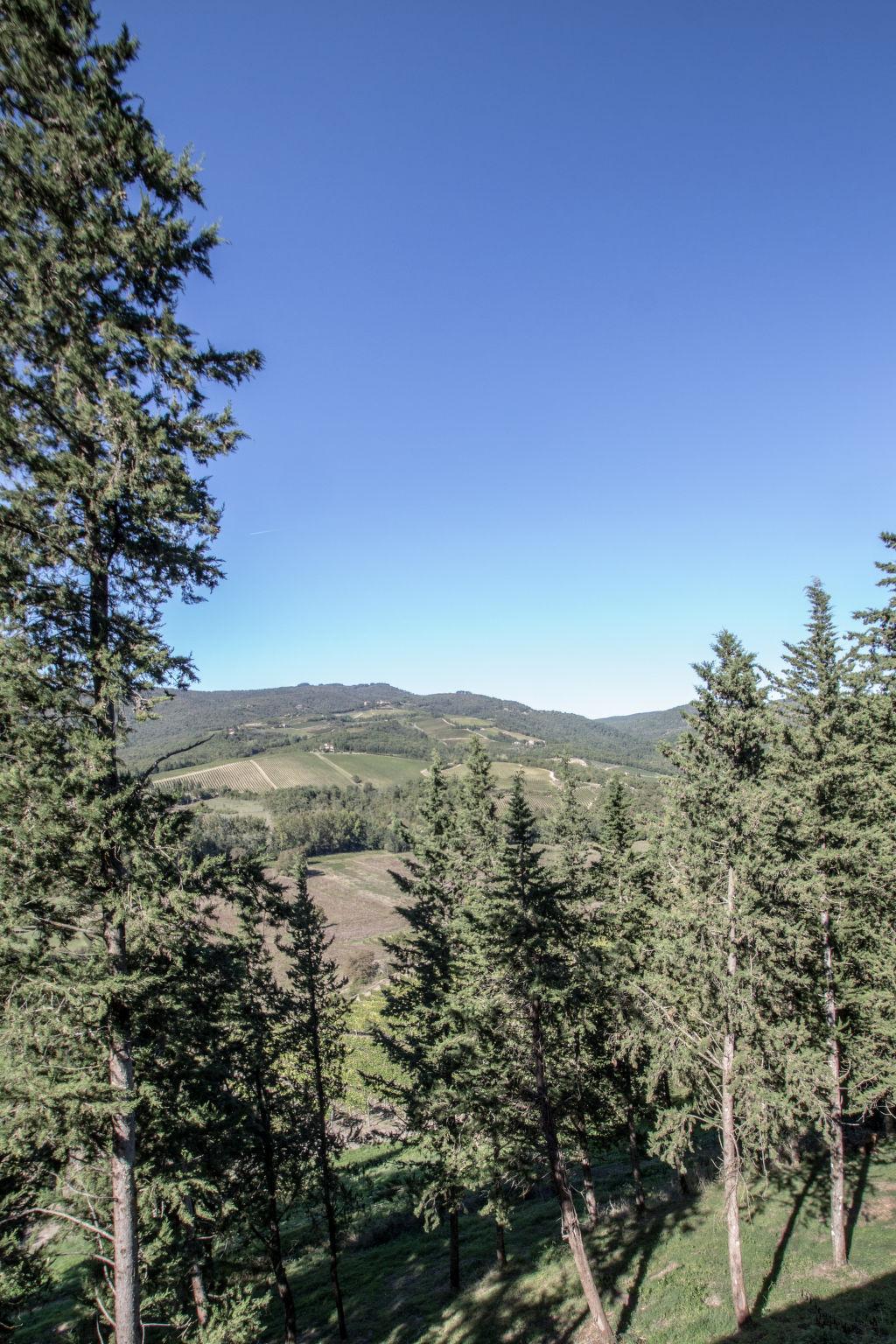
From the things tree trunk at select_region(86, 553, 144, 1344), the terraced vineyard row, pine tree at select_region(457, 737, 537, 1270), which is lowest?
the terraced vineyard row

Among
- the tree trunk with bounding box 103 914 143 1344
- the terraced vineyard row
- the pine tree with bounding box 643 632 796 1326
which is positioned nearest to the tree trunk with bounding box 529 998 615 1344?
the pine tree with bounding box 643 632 796 1326

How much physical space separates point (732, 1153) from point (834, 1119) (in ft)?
10.1

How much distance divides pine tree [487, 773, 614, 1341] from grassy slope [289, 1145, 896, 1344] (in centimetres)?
215

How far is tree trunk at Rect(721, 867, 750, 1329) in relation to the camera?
12.7 metres

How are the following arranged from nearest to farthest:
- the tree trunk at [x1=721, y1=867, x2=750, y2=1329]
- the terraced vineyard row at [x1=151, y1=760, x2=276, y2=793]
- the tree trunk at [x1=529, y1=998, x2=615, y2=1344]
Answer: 1. the tree trunk at [x1=721, y1=867, x2=750, y2=1329]
2. the tree trunk at [x1=529, y1=998, x2=615, y2=1344]
3. the terraced vineyard row at [x1=151, y1=760, x2=276, y2=793]

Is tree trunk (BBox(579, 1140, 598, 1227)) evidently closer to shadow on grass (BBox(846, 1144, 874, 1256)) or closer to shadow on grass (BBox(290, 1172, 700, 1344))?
shadow on grass (BBox(290, 1172, 700, 1344))

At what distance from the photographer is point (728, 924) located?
13.0 m

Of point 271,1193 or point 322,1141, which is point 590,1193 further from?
point 271,1193

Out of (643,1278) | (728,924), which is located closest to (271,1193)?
(643,1278)

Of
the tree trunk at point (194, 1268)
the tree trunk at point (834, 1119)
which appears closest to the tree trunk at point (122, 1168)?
the tree trunk at point (194, 1268)

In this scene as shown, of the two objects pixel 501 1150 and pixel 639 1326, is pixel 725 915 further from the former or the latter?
pixel 639 1326

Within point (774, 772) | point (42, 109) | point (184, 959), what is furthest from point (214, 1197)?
point (42, 109)

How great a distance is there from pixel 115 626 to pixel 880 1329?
18.4 meters

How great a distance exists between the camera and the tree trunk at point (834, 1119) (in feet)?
45.6
